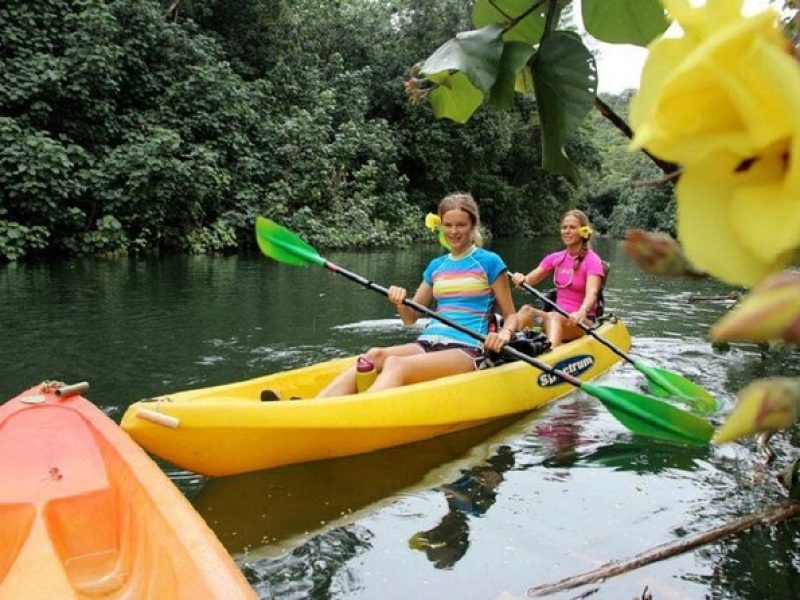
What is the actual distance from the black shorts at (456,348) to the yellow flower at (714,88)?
4.49m

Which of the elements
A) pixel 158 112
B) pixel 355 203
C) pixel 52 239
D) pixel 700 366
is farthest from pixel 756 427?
pixel 355 203

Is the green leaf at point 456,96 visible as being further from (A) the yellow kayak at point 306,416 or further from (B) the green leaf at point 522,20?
(A) the yellow kayak at point 306,416

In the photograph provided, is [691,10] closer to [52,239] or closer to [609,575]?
[609,575]

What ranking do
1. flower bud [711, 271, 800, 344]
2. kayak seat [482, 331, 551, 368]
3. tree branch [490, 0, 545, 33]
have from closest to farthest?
flower bud [711, 271, 800, 344], tree branch [490, 0, 545, 33], kayak seat [482, 331, 551, 368]

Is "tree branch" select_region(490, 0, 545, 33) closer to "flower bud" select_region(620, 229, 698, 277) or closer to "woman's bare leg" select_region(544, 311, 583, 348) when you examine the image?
A: "flower bud" select_region(620, 229, 698, 277)

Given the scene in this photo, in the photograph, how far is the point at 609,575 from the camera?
107 inches

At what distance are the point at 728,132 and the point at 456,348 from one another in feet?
14.8

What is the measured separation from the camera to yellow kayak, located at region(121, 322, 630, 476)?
3.41 metres

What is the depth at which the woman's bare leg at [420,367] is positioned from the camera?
432cm

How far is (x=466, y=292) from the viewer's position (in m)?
4.71

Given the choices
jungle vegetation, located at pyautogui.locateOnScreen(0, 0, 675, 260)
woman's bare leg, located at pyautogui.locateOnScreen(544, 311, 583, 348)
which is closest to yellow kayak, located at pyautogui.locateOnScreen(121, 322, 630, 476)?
woman's bare leg, located at pyautogui.locateOnScreen(544, 311, 583, 348)

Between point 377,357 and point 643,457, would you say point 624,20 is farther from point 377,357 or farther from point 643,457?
point 643,457

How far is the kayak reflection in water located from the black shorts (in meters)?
0.64

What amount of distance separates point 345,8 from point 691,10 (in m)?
23.8
